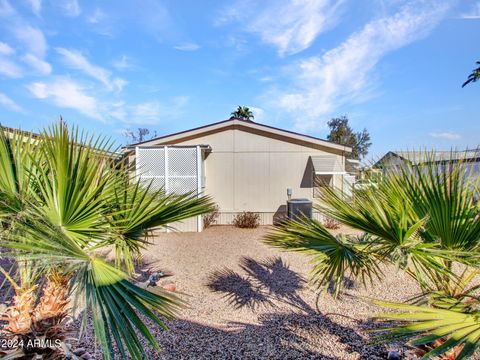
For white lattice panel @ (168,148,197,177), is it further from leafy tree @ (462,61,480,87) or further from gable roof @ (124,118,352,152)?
leafy tree @ (462,61,480,87)

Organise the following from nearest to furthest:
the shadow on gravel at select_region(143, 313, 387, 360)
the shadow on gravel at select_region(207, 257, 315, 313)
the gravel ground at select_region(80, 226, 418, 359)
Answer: the shadow on gravel at select_region(143, 313, 387, 360) < the gravel ground at select_region(80, 226, 418, 359) < the shadow on gravel at select_region(207, 257, 315, 313)

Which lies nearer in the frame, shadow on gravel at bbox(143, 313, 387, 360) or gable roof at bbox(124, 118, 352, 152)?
shadow on gravel at bbox(143, 313, 387, 360)

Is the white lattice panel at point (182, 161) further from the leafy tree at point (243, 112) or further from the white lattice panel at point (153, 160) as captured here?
the leafy tree at point (243, 112)

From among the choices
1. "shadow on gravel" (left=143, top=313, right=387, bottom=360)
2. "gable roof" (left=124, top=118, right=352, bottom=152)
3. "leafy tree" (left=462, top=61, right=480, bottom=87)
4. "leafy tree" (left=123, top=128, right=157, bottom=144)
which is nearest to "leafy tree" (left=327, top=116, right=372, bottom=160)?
"leafy tree" (left=462, top=61, right=480, bottom=87)

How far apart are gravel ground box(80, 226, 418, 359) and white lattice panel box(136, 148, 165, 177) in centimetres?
458

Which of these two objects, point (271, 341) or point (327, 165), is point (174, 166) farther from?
point (271, 341)

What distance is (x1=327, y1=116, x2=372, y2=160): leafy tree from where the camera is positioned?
37781mm

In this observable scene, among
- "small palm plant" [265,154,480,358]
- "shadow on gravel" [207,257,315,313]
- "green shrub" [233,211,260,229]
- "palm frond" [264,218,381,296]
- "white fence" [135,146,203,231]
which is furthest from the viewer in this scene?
"green shrub" [233,211,260,229]

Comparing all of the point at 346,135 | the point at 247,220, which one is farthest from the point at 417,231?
the point at 346,135

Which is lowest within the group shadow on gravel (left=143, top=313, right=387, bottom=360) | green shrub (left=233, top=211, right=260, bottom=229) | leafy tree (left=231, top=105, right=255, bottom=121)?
shadow on gravel (left=143, top=313, right=387, bottom=360)

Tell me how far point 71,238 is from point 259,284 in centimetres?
482

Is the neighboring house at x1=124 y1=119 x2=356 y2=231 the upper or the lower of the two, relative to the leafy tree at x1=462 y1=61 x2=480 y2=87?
lower

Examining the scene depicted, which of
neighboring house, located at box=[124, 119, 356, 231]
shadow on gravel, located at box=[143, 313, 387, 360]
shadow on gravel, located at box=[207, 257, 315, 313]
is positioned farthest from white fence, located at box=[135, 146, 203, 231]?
shadow on gravel, located at box=[143, 313, 387, 360]

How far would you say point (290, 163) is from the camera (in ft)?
42.7
